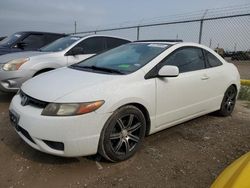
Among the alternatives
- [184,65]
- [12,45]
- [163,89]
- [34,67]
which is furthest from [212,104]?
[12,45]

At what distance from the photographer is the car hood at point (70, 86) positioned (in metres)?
3.22

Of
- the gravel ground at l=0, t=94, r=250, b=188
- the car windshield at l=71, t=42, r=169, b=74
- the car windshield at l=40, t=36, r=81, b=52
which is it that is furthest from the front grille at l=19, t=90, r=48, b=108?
the car windshield at l=40, t=36, r=81, b=52

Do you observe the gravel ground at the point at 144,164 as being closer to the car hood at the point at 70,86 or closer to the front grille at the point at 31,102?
the front grille at the point at 31,102

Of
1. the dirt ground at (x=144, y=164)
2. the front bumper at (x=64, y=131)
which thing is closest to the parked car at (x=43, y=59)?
the dirt ground at (x=144, y=164)

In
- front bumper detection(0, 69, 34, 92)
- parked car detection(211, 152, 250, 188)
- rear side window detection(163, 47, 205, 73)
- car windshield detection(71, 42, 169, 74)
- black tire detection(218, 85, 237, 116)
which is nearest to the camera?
parked car detection(211, 152, 250, 188)

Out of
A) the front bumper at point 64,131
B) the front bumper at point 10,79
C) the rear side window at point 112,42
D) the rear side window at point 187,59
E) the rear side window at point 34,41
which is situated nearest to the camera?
the front bumper at point 64,131

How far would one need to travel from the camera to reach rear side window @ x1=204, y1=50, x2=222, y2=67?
195 inches

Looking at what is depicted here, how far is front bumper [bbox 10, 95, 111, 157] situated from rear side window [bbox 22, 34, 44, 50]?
6.57 metres

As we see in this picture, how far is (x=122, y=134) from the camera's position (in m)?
3.52

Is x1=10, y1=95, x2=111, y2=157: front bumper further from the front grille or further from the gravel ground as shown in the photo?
the gravel ground

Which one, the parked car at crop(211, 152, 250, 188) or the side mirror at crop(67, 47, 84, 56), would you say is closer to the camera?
the parked car at crop(211, 152, 250, 188)

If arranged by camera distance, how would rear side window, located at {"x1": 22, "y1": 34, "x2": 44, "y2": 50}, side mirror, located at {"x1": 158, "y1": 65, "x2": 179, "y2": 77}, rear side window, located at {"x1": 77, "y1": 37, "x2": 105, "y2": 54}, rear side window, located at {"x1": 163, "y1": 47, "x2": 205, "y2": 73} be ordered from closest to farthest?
side mirror, located at {"x1": 158, "y1": 65, "x2": 179, "y2": 77}
rear side window, located at {"x1": 163, "y1": 47, "x2": 205, "y2": 73}
rear side window, located at {"x1": 77, "y1": 37, "x2": 105, "y2": 54}
rear side window, located at {"x1": 22, "y1": 34, "x2": 44, "y2": 50}

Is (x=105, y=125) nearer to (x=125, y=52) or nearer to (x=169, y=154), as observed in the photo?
(x=169, y=154)

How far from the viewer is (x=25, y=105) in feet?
11.3
